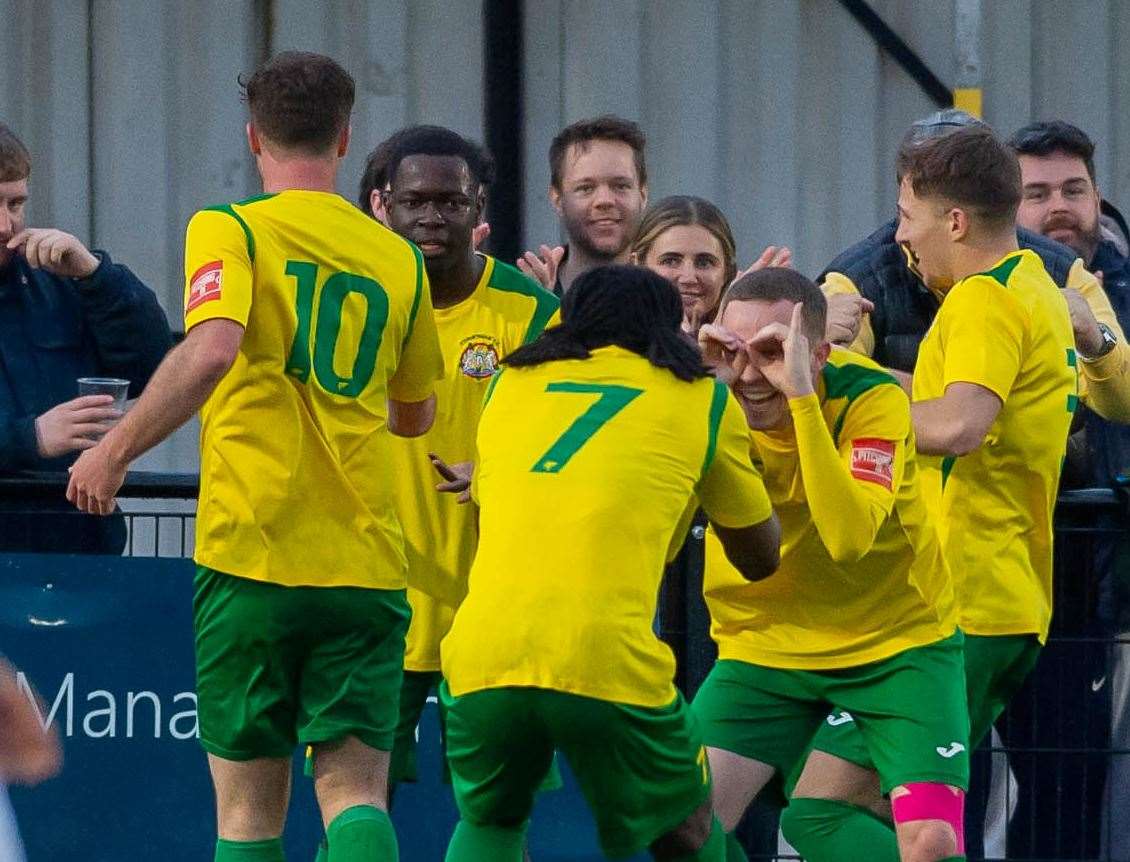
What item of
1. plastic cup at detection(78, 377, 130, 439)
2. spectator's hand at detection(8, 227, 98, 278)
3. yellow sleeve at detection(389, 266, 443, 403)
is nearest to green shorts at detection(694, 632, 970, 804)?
yellow sleeve at detection(389, 266, 443, 403)

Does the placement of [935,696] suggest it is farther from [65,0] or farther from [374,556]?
[65,0]

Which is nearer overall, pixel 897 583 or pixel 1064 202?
pixel 897 583

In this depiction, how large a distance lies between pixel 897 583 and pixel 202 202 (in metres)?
4.48

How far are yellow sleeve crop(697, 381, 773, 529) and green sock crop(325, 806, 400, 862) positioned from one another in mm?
981

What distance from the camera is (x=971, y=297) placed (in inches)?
204

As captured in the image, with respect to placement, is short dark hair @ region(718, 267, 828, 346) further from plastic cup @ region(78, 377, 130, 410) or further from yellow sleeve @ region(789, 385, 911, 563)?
plastic cup @ region(78, 377, 130, 410)

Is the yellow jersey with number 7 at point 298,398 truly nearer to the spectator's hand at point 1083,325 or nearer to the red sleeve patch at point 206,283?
the red sleeve patch at point 206,283

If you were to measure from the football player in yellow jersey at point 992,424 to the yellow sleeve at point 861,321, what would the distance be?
2.02ft

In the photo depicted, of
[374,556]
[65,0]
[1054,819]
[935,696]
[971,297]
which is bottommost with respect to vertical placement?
[1054,819]

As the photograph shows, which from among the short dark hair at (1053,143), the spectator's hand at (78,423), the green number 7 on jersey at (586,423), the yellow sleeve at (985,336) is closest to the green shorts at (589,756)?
the green number 7 on jersey at (586,423)

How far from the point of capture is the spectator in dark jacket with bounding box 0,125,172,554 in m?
5.74

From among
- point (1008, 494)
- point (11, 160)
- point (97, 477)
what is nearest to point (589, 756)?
point (97, 477)

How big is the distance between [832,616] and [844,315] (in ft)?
3.30

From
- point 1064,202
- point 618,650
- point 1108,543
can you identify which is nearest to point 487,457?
point 618,650
